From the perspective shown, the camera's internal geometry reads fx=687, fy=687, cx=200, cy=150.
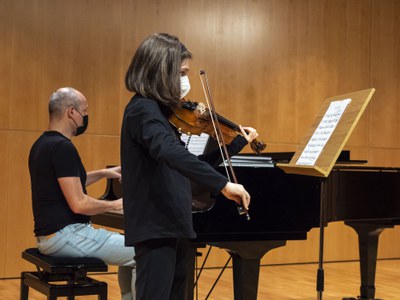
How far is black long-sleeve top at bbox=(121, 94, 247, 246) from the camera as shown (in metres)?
2.30

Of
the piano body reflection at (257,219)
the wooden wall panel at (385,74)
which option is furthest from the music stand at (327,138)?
the wooden wall panel at (385,74)

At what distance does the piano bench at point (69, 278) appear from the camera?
126 inches

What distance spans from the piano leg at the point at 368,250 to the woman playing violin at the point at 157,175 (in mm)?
2666

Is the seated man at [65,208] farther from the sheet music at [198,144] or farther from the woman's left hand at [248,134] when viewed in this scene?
the woman's left hand at [248,134]

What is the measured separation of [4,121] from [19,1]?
3.36ft

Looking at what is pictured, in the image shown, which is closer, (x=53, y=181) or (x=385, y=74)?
(x=53, y=181)

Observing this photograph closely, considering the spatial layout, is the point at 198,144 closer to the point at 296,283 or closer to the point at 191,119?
the point at 191,119

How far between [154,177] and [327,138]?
1.11 meters

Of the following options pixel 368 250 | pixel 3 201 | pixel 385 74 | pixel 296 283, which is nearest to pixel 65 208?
pixel 368 250

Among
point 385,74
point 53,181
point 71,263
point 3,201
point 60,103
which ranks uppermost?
point 385,74

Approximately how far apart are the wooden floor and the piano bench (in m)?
1.67

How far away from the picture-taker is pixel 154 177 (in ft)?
7.82

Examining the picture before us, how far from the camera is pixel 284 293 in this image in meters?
5.52

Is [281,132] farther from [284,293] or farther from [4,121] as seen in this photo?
[4,121]
